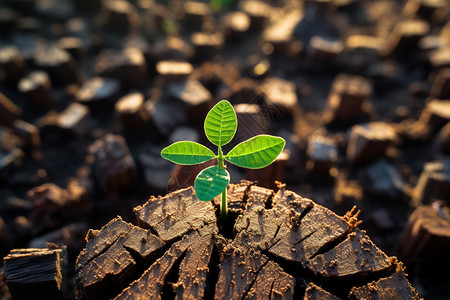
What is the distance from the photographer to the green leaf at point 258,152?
1242 millimetres

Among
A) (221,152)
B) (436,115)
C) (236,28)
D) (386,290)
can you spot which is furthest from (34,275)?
(236,28)

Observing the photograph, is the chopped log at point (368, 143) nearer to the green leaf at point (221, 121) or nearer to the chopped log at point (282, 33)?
the chopped log at point (282, 33)

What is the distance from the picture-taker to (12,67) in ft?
13.6

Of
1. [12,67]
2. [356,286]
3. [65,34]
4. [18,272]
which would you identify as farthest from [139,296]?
[65,34]

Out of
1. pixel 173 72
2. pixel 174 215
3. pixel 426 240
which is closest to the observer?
pixel 174 215

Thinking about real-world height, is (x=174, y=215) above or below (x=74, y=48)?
below

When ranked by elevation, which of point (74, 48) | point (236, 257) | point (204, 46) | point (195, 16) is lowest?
point (236, 257)

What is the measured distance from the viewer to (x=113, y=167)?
113 inches

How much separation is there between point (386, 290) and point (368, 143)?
2368 millimetres

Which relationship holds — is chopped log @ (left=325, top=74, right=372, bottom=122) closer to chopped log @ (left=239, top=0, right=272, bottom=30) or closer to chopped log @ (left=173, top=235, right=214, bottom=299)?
chopped log @ (left=239, top=0, right=272, bottom=30)

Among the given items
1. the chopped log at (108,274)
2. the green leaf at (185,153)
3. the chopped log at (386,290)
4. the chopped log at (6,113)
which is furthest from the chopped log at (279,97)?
the chopped log at (6,113)

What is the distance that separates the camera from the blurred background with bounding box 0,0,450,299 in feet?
9.03

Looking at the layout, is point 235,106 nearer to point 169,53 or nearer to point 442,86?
point 169,53

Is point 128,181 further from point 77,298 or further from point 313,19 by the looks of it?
point 313,19
